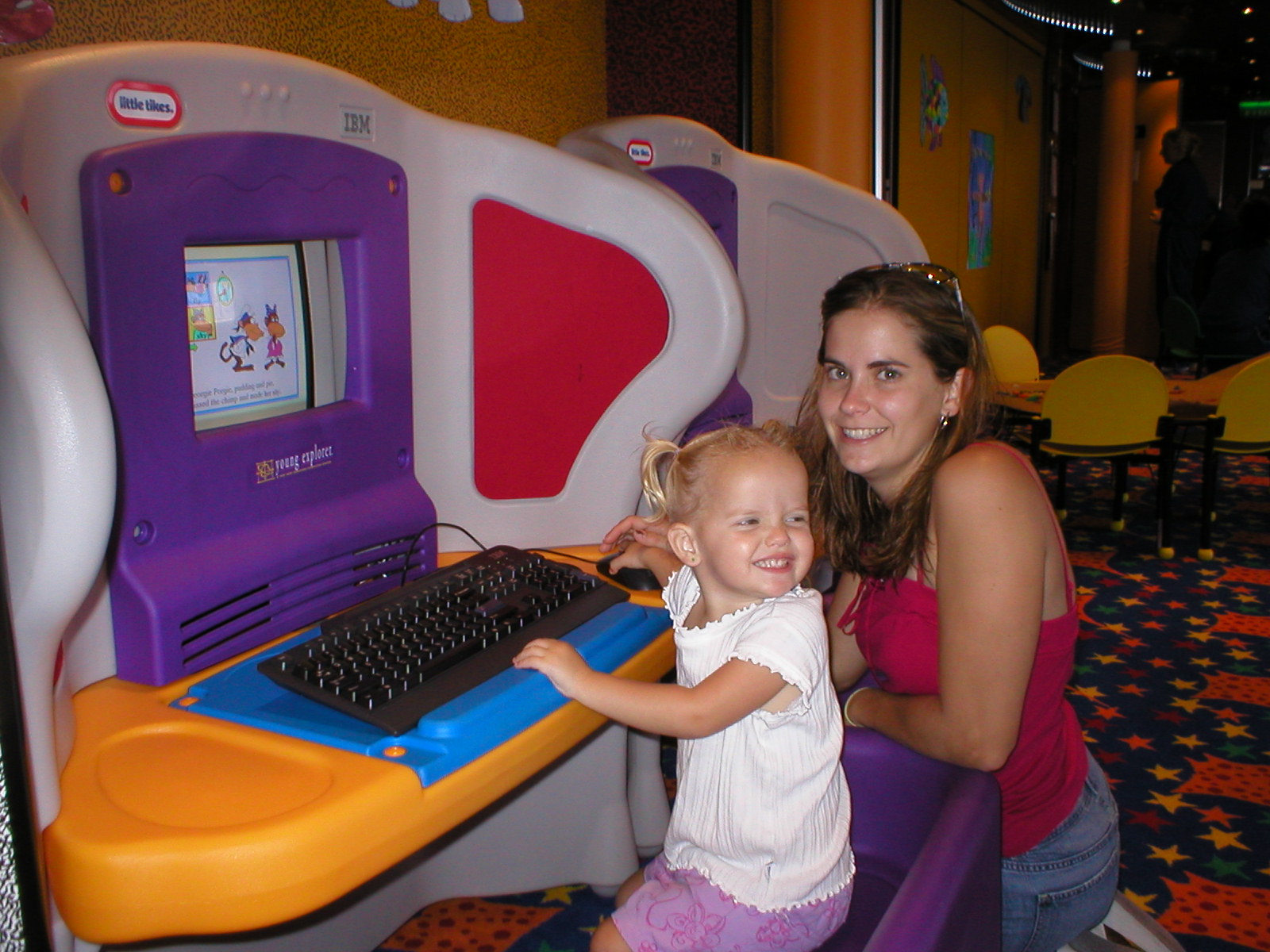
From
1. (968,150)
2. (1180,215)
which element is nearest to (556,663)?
(968,150)

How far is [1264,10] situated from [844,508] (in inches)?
357

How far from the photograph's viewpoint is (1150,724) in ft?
8.93

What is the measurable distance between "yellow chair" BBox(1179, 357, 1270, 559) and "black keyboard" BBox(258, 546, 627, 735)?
3.44m

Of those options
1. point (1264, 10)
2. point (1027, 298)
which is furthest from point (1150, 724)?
point (1264, 10)

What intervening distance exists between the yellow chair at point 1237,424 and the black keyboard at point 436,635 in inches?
135

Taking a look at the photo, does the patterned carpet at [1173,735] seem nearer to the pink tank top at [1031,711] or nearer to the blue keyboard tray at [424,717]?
the pink tank top at [1031,711]

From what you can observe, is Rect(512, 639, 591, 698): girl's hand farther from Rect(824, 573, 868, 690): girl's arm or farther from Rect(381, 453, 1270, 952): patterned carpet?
Rect(381, 453, 1270, 952): patterned carpet

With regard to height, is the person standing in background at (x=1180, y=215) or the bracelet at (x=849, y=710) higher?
the person standing in background at (x=1180, y=215)

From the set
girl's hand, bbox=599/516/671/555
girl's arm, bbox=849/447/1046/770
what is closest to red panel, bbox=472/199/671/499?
girl's hand, bbox=599/516/671/555

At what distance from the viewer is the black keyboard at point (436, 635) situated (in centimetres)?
96

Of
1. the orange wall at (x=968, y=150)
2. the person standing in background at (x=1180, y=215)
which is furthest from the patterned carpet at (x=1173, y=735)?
the person standing in background at (x=1180, y=215)

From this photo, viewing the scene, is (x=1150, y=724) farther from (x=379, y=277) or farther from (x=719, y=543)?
(x=379, y=277)

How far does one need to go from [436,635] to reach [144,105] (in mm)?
567

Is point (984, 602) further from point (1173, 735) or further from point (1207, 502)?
point (1207, 502)
